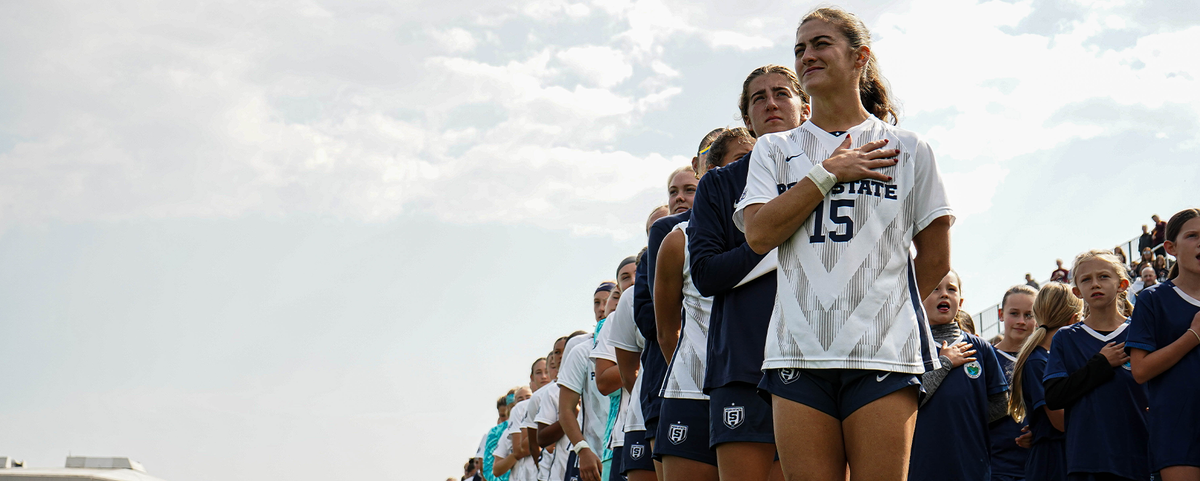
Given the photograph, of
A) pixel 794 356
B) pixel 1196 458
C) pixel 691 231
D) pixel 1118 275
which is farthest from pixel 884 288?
pixel 1118 275

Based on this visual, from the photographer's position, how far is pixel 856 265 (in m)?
2.60

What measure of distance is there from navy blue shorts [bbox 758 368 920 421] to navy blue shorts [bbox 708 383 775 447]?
41cm

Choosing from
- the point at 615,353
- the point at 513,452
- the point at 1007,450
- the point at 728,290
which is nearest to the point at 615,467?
the point at 615,353

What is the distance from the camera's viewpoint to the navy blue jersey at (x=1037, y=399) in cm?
556

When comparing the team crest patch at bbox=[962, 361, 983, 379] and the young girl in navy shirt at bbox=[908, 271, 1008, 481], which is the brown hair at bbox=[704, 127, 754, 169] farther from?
the team crest patch at bbox=[962, 361, 983, 379]

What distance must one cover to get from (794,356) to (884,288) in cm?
29

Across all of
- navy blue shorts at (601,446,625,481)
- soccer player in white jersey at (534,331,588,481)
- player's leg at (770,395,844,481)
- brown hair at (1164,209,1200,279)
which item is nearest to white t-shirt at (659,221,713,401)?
player's leg at (770,395,844,481)

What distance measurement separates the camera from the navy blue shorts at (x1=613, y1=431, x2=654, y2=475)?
425 cm

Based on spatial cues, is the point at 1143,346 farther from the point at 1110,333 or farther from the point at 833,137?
the point at 833,137

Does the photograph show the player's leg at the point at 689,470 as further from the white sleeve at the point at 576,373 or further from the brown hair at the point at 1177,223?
the white sleeve at the point at 576,373

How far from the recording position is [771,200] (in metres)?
2.73

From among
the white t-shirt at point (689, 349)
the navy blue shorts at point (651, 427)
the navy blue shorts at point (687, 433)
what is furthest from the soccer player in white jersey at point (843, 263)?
the navy blue shorts at point (651, 427)

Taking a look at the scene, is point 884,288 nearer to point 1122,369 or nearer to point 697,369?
point 697,369

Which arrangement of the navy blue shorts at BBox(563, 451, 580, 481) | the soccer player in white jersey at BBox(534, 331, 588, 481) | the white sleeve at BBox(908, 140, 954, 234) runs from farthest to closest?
1. the soccer player in white jersey at BBox(534, 331, 588, 481)
2. the navy blue shorts at BBox(563, 451, 580, 481)
3. the white sleeve at BBox(908, 140, 954, 234)
